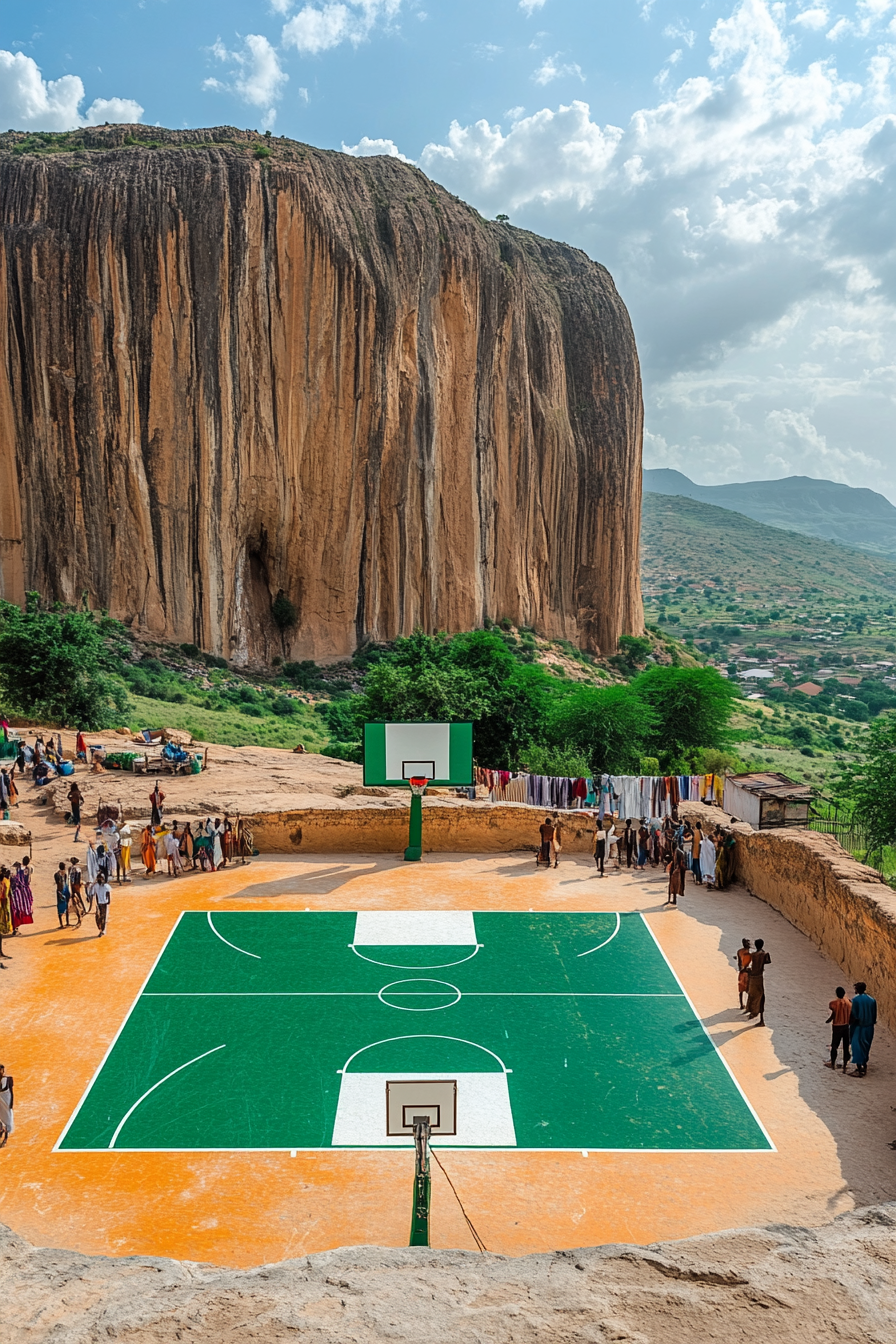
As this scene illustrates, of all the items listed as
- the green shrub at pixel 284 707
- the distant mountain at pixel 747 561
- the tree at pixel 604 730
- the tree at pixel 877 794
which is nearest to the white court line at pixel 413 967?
the tree at pixel 877 794

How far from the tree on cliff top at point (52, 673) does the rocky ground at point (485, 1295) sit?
2521 centimetres

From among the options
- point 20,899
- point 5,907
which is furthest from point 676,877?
point 5,907

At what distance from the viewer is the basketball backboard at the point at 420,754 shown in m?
20.4

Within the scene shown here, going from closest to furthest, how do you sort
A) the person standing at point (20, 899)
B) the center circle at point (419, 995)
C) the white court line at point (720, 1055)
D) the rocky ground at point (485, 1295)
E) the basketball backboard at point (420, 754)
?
1. the rocky ground at point (485, 1295)
2. the white court line at point (720, 1055)
3. the center circle at point (419, 995)
4. the person standing at point (20, 899)
5. the basketball backboard at point (420, 754)

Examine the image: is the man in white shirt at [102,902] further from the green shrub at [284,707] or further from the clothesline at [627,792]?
the green shrub at [284,707]

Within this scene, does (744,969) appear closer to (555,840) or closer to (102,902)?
(555,840)

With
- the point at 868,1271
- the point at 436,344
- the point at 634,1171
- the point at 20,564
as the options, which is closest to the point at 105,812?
the point at 634,1171

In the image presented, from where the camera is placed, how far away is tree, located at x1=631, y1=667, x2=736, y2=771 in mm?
37000

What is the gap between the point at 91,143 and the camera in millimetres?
48406

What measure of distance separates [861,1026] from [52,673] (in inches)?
1034

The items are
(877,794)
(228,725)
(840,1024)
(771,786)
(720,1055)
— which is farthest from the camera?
(228,725)

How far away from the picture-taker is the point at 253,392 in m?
45.5

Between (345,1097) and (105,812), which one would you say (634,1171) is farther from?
(105,812)

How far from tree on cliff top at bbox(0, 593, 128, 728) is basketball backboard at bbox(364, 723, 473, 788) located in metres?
14.4
